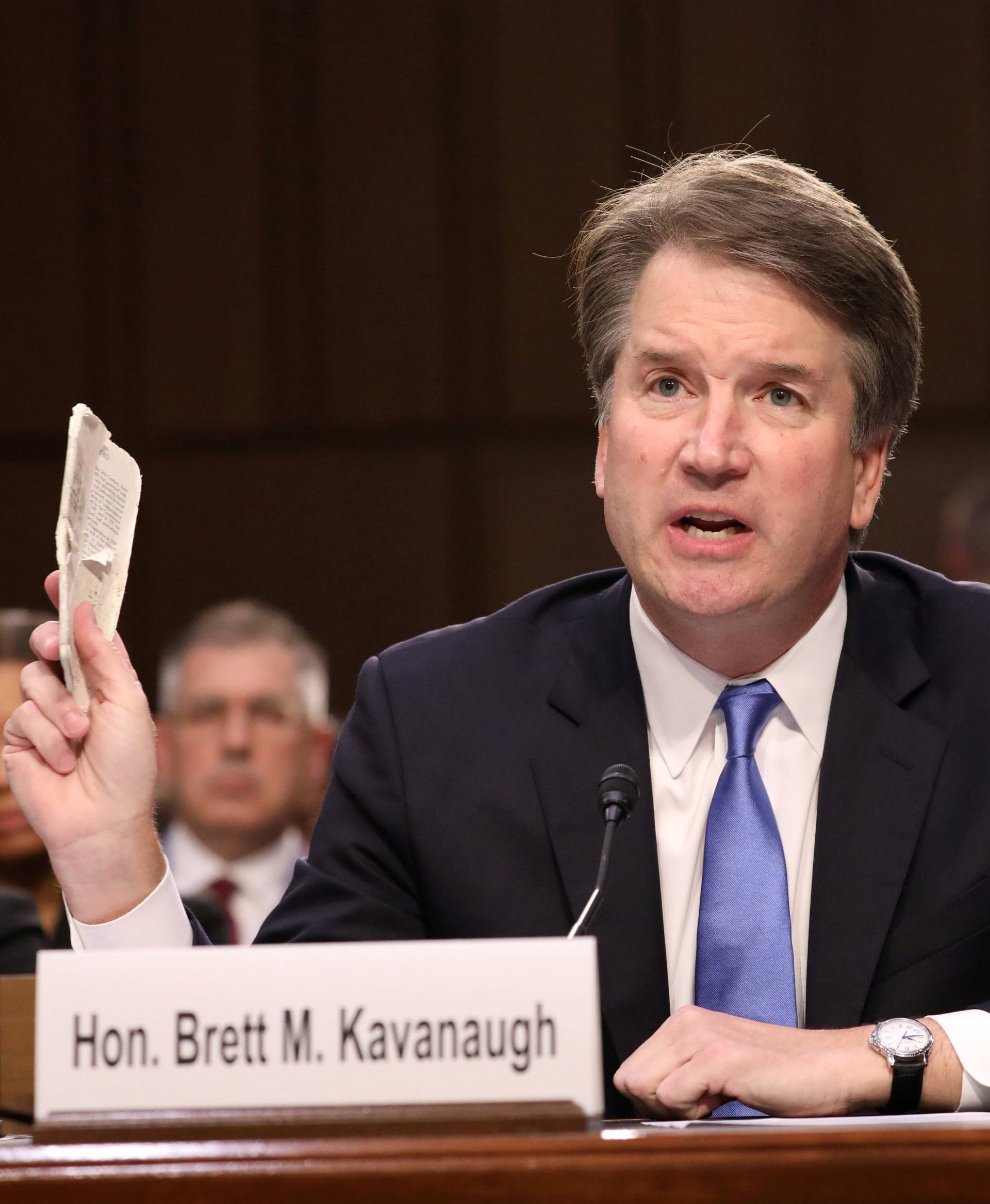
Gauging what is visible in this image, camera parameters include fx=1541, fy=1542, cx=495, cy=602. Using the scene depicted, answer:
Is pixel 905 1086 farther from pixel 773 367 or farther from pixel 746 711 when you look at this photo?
pixel 773 367

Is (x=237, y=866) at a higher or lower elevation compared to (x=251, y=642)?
lower

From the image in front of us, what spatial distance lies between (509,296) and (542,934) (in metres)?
3.44

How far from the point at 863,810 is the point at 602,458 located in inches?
20.6

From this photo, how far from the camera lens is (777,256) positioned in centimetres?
173

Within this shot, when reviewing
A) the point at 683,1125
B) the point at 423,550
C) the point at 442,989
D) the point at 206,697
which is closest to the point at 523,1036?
the point at 442,989

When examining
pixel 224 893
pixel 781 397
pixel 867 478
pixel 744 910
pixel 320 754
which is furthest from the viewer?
pixel 320 754

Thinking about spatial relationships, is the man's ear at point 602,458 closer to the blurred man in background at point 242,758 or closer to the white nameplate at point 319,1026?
the white nameplate at point 319,1026

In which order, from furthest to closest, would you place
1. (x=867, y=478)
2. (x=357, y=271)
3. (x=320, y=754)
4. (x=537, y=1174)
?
(x=357, y=271) → (x=320, y=754) → (x=867, y=478) → (x=537, y=1174)

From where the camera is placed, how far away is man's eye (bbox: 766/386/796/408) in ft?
5.74

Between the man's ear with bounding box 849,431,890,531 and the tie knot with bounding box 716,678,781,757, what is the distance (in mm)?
239

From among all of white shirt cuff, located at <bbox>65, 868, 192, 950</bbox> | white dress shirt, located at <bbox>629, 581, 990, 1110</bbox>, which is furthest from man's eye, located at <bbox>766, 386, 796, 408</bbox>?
white shirt cuff, located at <bbox>65, 868, 192, 950</bbox>

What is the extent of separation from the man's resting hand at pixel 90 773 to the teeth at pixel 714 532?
63 cm

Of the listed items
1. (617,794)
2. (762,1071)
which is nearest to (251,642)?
(617,794)

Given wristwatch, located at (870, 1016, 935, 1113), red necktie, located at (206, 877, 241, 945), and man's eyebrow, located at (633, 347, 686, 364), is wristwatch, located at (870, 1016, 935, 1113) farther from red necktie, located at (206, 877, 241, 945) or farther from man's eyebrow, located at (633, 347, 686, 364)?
red necktie, located at (206, 877, 241, 945)
